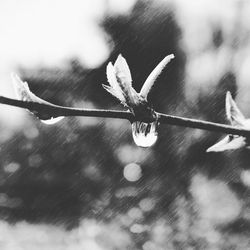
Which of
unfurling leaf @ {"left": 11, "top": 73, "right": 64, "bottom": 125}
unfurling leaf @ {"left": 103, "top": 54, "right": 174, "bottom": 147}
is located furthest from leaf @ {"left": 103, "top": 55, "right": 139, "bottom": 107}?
unfurling leaf @ {"left": 11, "top": 73, "right": 64, "bottom": 125}

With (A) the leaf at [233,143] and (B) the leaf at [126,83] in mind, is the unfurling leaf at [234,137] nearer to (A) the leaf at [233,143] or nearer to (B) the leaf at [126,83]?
(A) the leaf at [233,143]

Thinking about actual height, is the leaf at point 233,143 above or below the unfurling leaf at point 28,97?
below

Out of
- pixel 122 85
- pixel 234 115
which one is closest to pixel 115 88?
pixel 122 85

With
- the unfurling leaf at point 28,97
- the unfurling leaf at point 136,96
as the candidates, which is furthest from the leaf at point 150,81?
the unfurling leaf at point 28,97

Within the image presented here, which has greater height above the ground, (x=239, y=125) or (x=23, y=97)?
(x=23, y=97)

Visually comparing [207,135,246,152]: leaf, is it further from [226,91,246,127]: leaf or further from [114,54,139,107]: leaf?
[114,54,139,107]: leaf

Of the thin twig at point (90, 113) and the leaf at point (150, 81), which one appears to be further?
the leaf at point (150, 81)

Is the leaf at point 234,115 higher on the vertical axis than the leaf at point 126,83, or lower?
lower

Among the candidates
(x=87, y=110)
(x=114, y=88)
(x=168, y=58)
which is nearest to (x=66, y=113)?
(x=87, y=110)

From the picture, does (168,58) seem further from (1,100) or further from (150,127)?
(1,100)

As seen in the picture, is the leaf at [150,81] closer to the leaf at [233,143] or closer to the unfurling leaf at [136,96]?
the unfurling leaf at [136,96]

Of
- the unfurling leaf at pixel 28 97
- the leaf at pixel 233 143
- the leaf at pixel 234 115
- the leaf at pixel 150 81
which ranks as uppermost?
the unfurling leaf at pixel 28 97
